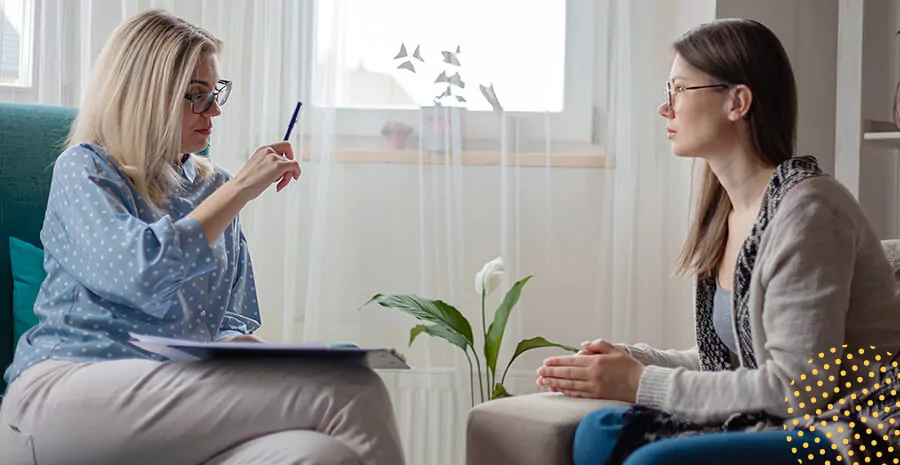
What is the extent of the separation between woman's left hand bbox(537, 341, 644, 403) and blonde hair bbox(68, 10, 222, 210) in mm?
727

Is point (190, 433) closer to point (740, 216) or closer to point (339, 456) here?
point (339, 456)

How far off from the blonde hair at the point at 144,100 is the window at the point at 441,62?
3.23ft

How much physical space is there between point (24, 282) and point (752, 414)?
1213mm

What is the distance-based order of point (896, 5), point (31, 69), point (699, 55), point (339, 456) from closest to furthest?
point (339, 456) → point (699, 55) → point (896, 5) → point (31, 69)

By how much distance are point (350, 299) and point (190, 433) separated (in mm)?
1322

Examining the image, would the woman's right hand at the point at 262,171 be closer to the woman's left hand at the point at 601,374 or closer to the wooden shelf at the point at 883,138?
the woman's left hand at the point at 601,374

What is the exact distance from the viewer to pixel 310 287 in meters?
2.45

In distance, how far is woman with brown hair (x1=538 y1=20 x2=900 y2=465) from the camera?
45.0 inches

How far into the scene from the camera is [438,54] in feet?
8.32

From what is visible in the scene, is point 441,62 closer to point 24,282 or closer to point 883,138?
point 883,138

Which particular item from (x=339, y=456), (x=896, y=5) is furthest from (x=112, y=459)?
(x=896, y=5)

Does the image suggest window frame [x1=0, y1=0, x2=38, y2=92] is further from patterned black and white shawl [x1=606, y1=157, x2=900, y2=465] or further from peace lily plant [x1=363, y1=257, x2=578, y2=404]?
patterned black and white shawl [x1=606, y1=157, x2=900, y2=465]

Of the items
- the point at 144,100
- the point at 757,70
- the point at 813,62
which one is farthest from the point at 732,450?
the point at 813,62

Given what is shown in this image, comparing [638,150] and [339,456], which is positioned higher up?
[638,150]
